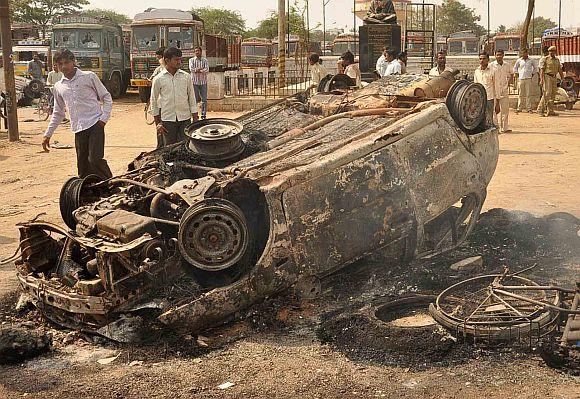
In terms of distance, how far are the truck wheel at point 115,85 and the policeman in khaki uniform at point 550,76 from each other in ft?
53.2

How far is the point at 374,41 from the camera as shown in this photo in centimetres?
1986

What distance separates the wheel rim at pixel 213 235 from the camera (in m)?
4.89

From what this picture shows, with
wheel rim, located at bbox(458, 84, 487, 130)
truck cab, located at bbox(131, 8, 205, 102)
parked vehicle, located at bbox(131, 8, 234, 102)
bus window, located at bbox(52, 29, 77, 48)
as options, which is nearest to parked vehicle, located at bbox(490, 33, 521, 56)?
parked vehicle, located at bbox(131, 8, 234, 102)

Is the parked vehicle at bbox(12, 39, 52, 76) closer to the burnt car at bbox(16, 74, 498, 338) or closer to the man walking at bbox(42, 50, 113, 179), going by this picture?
the man walking at bbox(42, 50, 113, 179)

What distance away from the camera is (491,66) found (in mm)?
13805

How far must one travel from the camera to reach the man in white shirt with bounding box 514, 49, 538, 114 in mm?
19062

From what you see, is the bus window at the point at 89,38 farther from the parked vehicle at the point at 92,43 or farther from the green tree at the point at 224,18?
the green tree at the point at 224,18

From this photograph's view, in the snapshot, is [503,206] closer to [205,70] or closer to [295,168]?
[295,168]

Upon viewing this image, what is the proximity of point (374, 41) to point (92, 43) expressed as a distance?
12.3 meters

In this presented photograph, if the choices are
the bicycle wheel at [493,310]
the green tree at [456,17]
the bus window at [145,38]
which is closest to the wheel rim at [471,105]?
the bicycle wheel at [493,310]

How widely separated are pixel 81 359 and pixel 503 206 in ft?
17.2

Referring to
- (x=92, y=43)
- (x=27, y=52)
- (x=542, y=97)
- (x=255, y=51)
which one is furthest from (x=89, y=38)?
(x=542, y=97)

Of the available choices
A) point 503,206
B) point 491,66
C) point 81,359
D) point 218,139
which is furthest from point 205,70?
point 81,359

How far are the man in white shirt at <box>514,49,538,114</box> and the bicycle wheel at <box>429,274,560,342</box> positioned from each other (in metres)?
14.7
